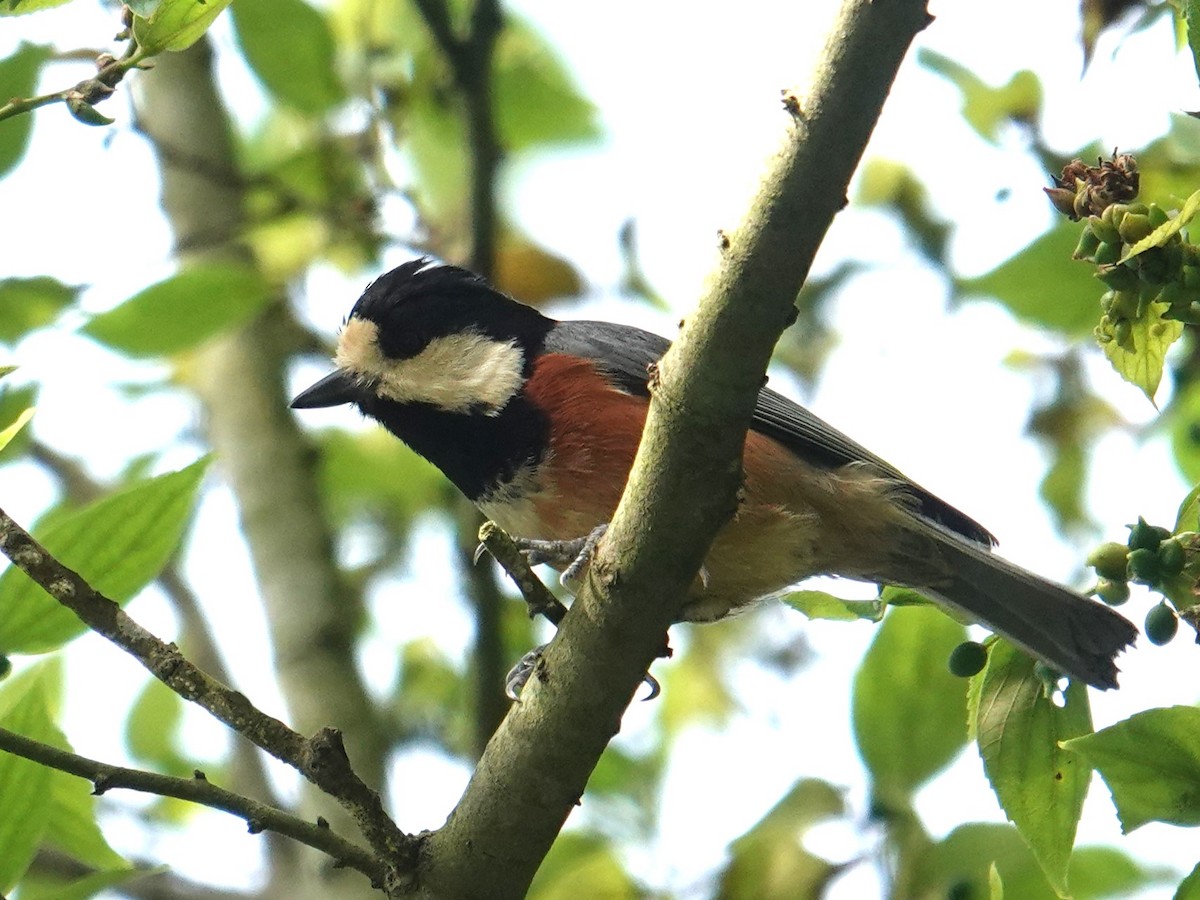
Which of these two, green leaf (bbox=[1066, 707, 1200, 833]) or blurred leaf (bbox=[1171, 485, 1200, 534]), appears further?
blurred leaf (bbox=[1171, 485, 1200, 534])

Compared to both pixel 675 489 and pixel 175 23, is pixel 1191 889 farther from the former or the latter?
pixel 175 23

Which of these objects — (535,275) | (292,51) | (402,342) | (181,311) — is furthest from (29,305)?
(535,275)

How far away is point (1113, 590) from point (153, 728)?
373 cm

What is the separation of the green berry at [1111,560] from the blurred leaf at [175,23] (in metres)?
1.42

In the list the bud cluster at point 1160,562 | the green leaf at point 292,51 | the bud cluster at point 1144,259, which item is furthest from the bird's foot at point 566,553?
the green leaf at point 292,51

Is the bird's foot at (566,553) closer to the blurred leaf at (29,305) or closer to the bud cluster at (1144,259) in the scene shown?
the bud cluster at (1144,259)

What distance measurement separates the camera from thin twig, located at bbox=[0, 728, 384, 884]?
1987 mm

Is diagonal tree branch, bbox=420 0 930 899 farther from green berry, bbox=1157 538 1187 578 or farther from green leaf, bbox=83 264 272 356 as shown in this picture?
green leaf, bbox=83 264 272 356

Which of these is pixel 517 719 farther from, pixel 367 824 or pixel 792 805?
pixel 792 805

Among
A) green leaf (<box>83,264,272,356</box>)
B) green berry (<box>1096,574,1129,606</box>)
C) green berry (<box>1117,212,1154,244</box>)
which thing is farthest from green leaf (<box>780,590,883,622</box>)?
green leaf (<box>83,264,272,356</box>)

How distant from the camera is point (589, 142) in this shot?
16.3ft

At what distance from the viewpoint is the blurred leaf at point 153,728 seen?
4.90 meters

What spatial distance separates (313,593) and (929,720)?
2.45 meters

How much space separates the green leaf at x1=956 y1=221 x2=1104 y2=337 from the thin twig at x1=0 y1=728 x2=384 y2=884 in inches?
67.6
